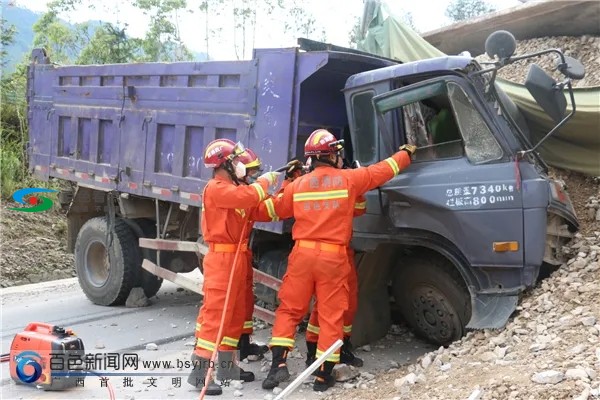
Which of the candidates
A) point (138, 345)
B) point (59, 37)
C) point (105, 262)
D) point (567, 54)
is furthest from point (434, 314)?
point (59, 37)

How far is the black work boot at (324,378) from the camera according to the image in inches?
170

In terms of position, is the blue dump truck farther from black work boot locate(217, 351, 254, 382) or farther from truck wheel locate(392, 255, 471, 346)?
black work boot locate(217, 351, 254, 382)

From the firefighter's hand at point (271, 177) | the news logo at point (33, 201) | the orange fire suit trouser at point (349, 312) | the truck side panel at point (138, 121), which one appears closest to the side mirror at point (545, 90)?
the orange fire suit trouser at point (349, 312)

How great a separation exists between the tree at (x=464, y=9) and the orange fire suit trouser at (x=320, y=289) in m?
14.7

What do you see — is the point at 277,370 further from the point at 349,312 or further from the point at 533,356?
the point at 533,356

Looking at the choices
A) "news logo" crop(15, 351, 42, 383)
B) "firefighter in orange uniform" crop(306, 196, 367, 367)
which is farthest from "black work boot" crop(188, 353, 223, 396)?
"news logo" crop(15, 351, 42, 383)

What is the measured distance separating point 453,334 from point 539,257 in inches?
38.3

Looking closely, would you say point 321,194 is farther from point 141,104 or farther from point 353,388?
point 141,104

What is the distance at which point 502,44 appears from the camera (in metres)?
3.84

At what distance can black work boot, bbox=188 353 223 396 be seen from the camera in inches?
172

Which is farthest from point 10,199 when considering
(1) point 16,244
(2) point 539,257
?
(2) point 539,257

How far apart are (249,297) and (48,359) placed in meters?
1.46

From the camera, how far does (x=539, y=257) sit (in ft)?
12.9

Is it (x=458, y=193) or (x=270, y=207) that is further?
(x=270, y=207)
